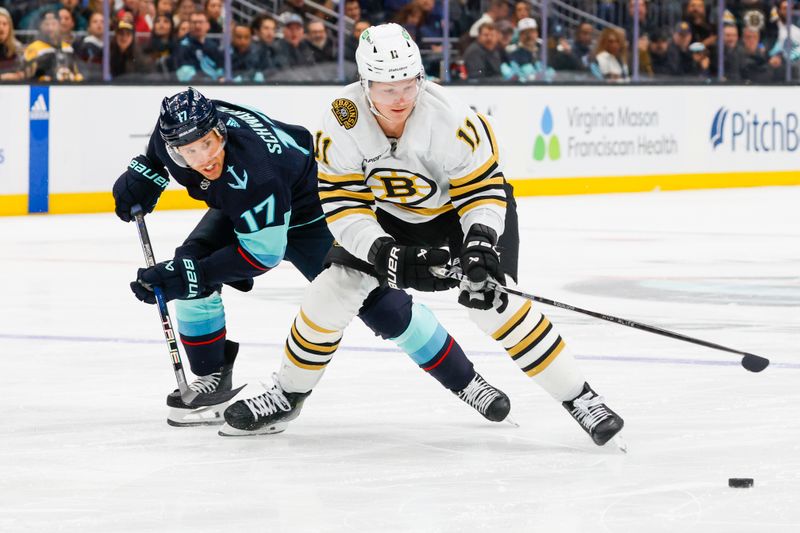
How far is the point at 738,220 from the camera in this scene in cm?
962

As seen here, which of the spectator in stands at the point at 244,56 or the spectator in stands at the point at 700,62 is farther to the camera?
the spectator in stands at the point at 700,62

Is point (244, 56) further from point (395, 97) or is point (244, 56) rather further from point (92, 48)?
point (395, 97)

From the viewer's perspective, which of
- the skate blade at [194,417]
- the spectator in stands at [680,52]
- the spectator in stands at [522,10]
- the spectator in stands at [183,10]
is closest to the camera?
the skate blade at [194,417]

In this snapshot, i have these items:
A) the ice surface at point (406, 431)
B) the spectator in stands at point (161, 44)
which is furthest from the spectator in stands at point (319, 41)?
the ice surface at point (406, 431)

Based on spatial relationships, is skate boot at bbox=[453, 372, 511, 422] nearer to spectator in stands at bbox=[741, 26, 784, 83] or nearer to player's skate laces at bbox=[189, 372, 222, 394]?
player's skate laces at bbox=[189, 372, 222, 394]

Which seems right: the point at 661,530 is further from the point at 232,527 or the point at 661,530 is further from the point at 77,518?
the point at 77,518

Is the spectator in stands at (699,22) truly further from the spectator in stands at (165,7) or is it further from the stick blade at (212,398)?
the stick blade at (212,398)

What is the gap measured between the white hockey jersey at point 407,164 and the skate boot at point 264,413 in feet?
1.45

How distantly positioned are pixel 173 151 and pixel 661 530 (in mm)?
1528

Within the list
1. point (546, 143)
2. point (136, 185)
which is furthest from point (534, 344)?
point (546, 143)

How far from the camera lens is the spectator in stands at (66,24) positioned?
9475 millimetres

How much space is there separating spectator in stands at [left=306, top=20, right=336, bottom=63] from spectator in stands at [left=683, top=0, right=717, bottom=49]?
3537mm

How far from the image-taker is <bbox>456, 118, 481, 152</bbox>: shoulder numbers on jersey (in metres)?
3.39

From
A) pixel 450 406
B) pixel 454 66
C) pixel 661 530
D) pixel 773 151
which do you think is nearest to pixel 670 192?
pixel 773 151
